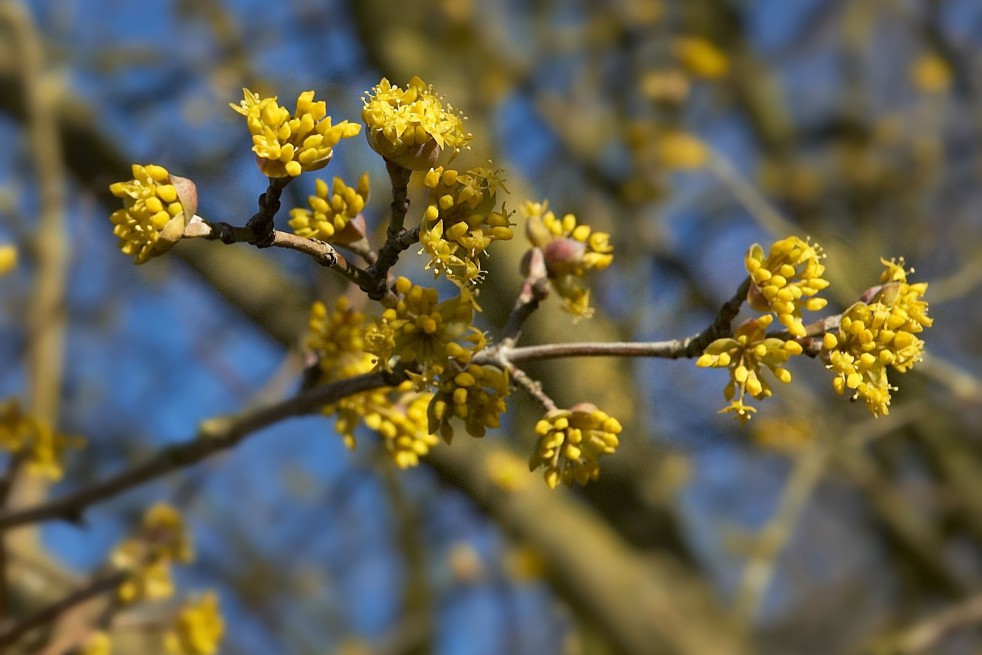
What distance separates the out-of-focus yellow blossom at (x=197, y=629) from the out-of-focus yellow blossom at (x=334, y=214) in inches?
37.9

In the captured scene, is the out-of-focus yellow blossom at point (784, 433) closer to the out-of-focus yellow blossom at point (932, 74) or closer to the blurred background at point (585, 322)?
the blurred background at point (585, 322)

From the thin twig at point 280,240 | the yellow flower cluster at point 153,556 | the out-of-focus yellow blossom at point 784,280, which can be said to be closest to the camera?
the thin twig at point 280,240

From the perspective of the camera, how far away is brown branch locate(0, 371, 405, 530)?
3.47 feet

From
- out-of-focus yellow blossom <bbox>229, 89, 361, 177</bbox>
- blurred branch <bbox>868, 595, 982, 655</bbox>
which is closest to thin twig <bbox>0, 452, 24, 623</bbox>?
out-of-focus yellow blossom <bbox>229, 89, 361, 177</bbox>

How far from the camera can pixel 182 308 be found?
3.20m

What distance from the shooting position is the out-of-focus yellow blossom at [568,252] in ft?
3.53

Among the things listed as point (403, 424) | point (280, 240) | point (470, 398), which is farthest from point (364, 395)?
point (280, 240)

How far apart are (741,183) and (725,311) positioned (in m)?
1.91

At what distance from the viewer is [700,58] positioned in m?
3.98

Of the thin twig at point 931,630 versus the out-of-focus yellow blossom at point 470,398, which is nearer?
the out-of-focus yellow blossom at point 470,398

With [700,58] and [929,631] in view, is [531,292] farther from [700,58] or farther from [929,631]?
[700,58]

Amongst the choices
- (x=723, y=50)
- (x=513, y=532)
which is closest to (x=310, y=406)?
(x=513, y=532)

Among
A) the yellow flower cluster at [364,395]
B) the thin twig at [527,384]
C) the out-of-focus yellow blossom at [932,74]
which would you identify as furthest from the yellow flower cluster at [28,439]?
the out-of-focus yellow blossom at [932,74]

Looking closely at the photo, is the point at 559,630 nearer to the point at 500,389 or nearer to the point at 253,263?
the point at 253,263
